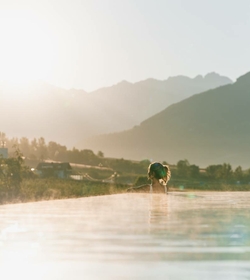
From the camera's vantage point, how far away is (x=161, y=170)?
17.6 meters

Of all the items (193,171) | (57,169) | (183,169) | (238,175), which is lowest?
(238,175)

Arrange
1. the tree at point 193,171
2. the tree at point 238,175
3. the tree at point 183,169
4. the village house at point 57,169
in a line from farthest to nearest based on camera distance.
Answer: the village house at point 57,169 < the tree at point 183,169 < the tree at point 193,171 < the tree at point 238,175

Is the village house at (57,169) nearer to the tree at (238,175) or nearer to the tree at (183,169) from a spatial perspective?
the tree at (183,169)

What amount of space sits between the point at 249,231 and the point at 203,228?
0.73 metres

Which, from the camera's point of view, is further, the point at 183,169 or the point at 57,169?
the point at 57,169

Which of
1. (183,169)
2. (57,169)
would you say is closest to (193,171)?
(183,169)

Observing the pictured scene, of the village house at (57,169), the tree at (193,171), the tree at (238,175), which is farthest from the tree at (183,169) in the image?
the village house at (57,169)

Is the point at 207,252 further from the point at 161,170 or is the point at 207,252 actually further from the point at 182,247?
the point at 161,170

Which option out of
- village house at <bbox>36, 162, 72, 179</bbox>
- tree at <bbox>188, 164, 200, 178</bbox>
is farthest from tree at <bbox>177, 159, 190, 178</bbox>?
Answer: village house at <bbox>36, 162, 72, 179</bbox>

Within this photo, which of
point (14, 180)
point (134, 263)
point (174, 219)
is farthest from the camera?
point (14, 180)

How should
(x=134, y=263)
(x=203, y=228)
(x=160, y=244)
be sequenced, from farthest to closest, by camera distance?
(x=203, y=228) → (x=160, y=244) → (x=134, y=263)

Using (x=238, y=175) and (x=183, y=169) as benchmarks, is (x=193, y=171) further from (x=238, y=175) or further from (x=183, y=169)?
(x=238, y=175)

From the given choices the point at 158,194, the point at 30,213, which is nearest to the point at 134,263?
the point at 30,213

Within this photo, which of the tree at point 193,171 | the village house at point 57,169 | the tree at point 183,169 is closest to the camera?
the tree at point 193,171
